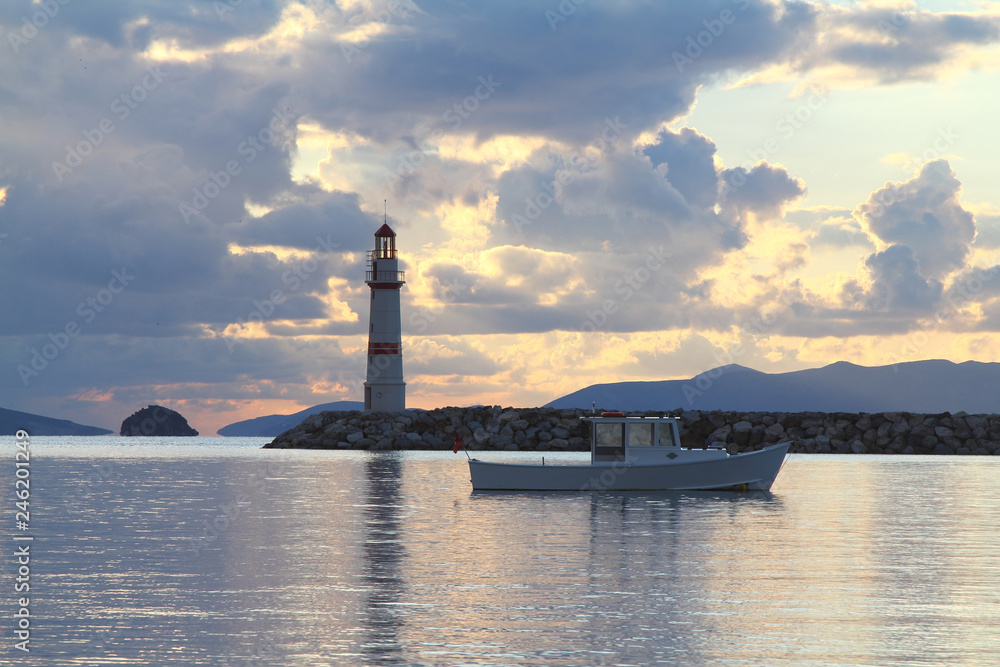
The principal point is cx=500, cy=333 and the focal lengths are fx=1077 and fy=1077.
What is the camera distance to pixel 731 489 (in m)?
38.5

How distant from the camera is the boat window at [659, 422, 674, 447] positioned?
36.8 meters

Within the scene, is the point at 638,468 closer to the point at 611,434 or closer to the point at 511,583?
the point at 611,434

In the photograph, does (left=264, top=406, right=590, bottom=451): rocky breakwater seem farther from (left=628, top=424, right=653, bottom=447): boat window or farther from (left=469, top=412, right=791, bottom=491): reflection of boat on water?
(left=628, top=424, right=653, bottom=447): boat window

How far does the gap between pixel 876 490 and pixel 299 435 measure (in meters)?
65.6

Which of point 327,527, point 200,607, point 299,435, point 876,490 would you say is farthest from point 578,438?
point 200,607

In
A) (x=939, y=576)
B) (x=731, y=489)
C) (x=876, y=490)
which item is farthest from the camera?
(x=876, y=490)

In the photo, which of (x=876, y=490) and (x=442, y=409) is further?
(x=442, y=409)

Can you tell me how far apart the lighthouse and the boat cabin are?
4540 centimetres

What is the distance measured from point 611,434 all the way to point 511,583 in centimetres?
1964

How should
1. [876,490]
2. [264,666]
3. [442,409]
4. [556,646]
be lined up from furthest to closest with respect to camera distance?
[442,409]
[876,490]
[556,646]
[264,666]

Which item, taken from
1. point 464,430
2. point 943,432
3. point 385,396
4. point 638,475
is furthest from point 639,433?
point 943,432

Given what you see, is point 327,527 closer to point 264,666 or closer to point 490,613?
point 490,613

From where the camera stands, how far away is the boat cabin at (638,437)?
36500 mm

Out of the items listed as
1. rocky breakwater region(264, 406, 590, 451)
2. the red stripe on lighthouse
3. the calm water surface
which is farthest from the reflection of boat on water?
the red stripe on lighthouse
